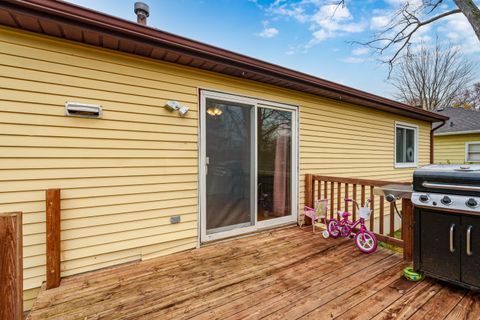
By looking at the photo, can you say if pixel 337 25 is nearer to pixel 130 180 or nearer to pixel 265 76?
pixel 265 76

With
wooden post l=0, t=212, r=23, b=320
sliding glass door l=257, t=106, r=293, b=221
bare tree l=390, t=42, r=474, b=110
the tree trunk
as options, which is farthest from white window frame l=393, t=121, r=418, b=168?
bare tree l=390, t=42, r=474, b=110

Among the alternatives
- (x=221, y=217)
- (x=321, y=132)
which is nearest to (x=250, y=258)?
(x=221, y=217)

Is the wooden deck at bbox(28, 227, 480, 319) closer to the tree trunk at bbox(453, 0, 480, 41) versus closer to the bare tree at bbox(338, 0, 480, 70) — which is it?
the tree trunk at bbox(453, 0, 480, 41)

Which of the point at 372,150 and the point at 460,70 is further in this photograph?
→ the point at 460,70

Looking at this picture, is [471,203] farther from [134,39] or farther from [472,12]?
[472,12]

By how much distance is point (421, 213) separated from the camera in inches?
92.8

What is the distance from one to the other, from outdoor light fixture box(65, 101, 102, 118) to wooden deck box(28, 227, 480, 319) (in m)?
1.69

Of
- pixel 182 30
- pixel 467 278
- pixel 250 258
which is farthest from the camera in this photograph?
pixel 182 30

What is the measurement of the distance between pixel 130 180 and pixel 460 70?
21.5 metres

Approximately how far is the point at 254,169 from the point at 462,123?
42.7 ft

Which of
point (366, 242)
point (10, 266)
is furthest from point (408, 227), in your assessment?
point (10, 266)

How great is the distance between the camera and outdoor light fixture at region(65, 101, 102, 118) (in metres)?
2.42

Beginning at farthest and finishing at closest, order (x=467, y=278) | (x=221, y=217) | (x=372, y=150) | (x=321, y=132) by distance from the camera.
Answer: (x=372, y=150), (x=321, y=132), (x=221, y=217), (x=467, y=278)

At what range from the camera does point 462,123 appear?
37.2ft
